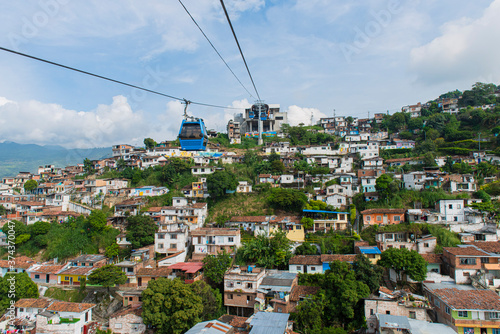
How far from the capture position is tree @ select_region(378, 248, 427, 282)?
1409cm

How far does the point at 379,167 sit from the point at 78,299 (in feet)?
82.8

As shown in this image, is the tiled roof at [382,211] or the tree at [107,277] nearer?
the tree at [107,277]

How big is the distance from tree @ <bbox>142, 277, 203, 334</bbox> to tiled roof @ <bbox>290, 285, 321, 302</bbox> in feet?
13.8

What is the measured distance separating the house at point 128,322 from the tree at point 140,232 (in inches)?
231

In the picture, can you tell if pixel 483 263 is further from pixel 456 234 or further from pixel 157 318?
pixel 157 318

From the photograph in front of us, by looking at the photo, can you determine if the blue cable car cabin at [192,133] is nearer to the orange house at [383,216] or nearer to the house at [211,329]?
the house at [211,329]

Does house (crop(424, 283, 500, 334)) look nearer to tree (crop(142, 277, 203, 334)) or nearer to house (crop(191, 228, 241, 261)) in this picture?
tree (crop(142, 277, 203, 334))

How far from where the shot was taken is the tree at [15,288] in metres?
15.8

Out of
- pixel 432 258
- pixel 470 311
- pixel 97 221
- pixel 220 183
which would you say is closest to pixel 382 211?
pixel 432 258

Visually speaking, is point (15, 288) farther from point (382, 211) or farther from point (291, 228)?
point (382, 211)

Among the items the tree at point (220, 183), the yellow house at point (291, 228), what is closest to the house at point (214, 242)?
the yellow house at point (291, 228)

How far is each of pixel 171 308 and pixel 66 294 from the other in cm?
832

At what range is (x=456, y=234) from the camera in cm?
1755

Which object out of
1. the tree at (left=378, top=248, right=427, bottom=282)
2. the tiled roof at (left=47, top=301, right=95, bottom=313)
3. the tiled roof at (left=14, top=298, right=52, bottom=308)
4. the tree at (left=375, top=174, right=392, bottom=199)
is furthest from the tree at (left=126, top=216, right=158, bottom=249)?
the tree at (left=375, top=174, right=392, bottom=199)
